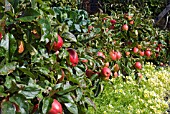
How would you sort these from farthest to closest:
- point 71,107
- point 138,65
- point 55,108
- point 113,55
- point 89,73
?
point 138,65
point 113,55
point 89,73
point 71,107
point 55,108

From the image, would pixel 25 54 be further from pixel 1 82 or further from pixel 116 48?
pixel 116 48

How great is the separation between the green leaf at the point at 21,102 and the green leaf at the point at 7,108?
0.03 meters

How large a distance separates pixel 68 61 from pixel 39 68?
1.03 ft

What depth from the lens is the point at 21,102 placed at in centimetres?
175

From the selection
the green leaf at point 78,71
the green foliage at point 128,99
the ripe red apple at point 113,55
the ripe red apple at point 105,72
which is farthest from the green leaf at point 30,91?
the ripe red apple at point 113,55

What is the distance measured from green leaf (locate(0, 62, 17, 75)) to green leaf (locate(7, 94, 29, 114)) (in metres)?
0.13

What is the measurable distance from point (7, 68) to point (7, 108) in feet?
0.66

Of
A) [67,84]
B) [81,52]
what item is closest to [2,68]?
[67,84]

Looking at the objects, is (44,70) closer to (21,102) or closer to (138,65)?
(21,102)

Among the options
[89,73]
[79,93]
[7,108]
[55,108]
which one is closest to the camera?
[7,108]

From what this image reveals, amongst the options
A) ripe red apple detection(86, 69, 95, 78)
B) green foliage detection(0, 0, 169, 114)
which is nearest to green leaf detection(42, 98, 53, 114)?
green foliage detection(0, 0, 169, 114)

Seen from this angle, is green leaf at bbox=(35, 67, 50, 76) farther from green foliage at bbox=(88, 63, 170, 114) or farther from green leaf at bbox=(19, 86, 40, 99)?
green foliage at bbox=(88, 63, 170, 114)

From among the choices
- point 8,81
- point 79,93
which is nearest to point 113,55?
point 79,93

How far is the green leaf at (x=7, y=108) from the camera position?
171 centimetres
